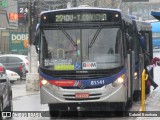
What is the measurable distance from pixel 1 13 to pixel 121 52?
43697 millimetres

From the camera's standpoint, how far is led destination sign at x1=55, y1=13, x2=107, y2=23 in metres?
14.3

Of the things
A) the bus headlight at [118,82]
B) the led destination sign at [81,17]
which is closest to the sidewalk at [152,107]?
the bus headlight at [118,82]

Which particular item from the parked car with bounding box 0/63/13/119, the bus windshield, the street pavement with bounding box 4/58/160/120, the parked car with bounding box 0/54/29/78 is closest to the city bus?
the bus windshield

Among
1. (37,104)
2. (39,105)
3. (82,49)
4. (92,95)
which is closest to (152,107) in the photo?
(92,95)

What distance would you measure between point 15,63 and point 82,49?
20.1 metres

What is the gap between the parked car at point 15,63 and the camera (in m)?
33.4

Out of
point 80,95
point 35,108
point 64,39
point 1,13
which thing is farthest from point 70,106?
point 1,13

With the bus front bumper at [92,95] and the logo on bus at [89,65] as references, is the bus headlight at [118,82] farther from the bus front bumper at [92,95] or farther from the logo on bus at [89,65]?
the logo on bus at [89,65]

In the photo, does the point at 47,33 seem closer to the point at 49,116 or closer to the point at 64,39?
the point at 64,39

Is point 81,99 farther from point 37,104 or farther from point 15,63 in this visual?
point 15,63

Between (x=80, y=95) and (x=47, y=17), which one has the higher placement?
(x=47, y=17)

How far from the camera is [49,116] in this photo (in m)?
15.1

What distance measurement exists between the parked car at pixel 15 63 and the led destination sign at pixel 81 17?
19148 millimetres

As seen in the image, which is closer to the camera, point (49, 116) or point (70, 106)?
point (70, 106)
